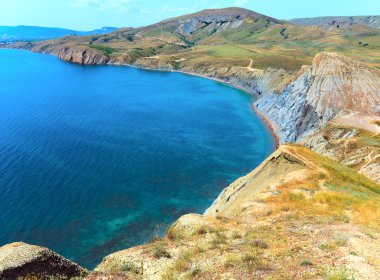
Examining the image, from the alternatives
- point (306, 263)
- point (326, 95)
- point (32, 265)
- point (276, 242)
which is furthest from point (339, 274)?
point (326, 95)

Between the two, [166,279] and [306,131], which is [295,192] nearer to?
[166,279]

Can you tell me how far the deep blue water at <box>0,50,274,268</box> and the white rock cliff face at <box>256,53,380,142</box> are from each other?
34.9 ft

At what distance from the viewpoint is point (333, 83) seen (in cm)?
11138

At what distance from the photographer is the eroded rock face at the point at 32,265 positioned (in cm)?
1877

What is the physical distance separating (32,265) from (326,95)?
108755 millimetres

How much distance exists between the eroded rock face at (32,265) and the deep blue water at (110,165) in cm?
3238

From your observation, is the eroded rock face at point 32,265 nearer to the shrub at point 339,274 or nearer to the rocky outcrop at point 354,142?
the shrub at point 339,274

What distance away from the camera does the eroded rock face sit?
61.6 ft

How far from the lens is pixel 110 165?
8581 centimetres

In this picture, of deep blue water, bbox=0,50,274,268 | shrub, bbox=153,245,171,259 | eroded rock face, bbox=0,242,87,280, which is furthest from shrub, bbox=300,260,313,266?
deep blue water, bbox=0,50,274,268

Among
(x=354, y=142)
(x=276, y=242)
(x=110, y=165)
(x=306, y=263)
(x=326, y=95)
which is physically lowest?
(x=110, y=165)

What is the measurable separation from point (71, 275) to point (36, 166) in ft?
225

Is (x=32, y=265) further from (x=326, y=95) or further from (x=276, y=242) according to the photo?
(x=326, y=95)

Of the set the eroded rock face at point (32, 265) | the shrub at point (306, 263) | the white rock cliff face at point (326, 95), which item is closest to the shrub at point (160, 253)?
the eroded rock face at point (32, 265)
